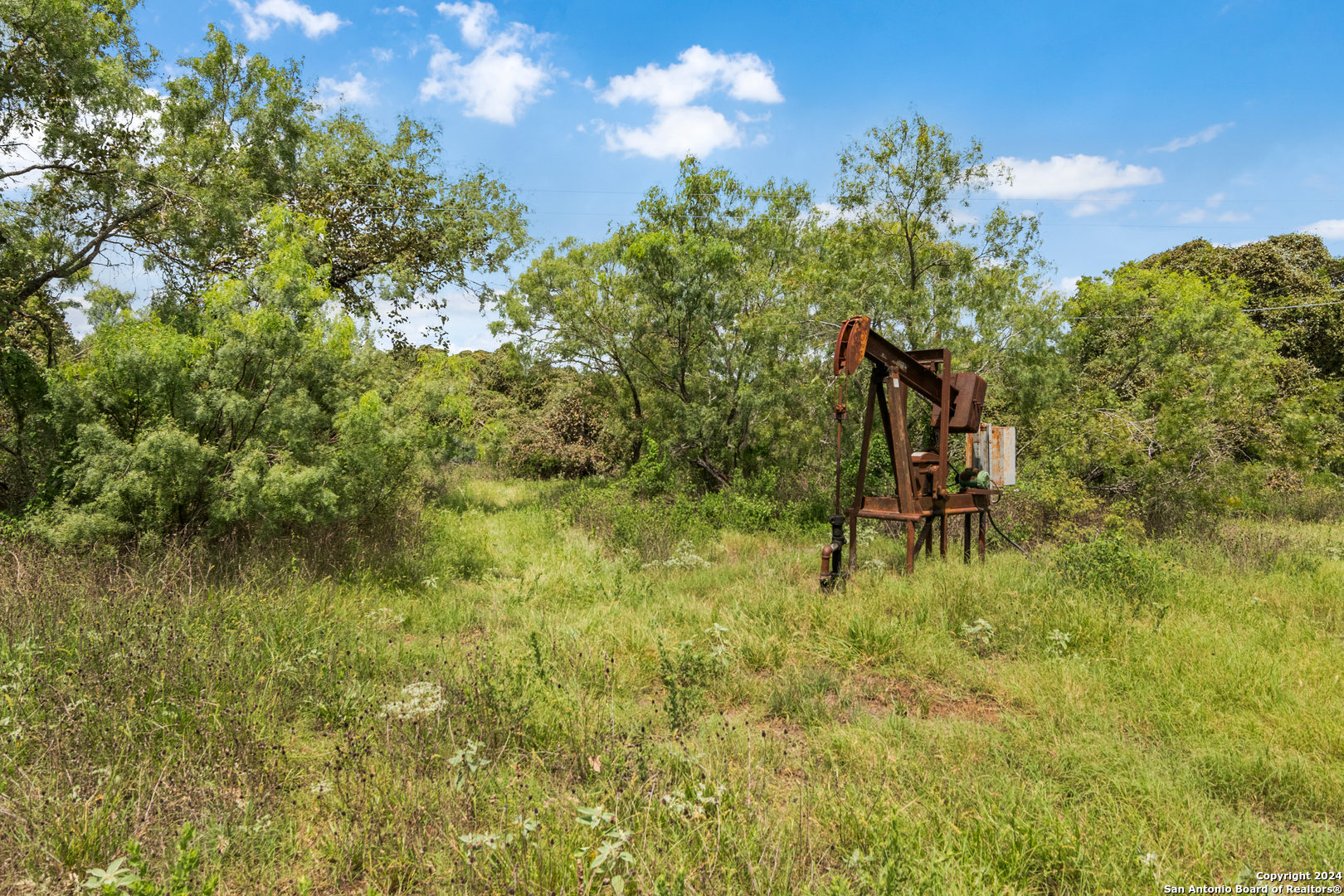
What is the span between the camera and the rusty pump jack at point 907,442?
7086 millimetres

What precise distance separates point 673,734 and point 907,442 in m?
4.99

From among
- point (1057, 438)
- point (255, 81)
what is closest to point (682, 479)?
point (1057, 438)

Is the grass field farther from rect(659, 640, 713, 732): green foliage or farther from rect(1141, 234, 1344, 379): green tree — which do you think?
rect(1141, 234, 1344, 379): green tree

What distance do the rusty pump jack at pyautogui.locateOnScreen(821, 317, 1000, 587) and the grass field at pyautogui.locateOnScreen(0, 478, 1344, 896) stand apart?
2.89ft

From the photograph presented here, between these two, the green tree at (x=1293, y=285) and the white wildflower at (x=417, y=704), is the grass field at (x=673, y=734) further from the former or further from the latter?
the green tree at (x=1293, y=285)

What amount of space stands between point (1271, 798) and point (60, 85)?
12.0 meters

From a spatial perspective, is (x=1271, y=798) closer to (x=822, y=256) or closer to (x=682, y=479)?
(x=682, y=479)

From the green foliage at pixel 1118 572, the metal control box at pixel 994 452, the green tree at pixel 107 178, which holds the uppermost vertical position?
the green tree at pixel 107 178

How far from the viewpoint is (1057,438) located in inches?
442

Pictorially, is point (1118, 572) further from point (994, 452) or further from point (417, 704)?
point (417, 704)

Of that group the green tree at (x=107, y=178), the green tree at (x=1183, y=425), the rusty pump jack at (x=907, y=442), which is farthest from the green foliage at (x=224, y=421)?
the green tree at (x=1183, y=425)

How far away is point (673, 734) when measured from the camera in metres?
3.86

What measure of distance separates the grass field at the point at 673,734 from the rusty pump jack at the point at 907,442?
88 centimetres

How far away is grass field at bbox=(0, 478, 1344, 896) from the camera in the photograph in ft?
8.82
